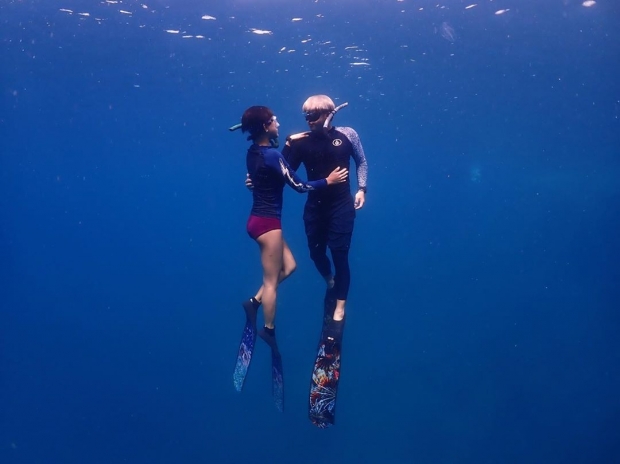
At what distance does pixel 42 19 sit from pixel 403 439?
49.8 feet

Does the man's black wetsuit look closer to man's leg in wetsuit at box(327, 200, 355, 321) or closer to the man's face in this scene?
man's leg in wetsuit at box(327, 200, 355, 321)

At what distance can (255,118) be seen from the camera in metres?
5.21

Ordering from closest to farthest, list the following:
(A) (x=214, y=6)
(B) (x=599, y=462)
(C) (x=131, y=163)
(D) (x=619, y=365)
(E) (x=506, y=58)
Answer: (A) (x=214, y=6)
(B) (x=599, y=462)
(E) (x=506, y=58)
(D) (x=619, y=365)
(C) (x=131, y=163)

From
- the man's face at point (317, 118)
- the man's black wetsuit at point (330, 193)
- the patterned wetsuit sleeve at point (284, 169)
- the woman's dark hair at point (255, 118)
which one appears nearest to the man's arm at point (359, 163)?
the man's black wetsuit at point (330, 193)

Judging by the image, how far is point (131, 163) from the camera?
21250 mm

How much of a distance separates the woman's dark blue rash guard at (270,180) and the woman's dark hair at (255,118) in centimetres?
22

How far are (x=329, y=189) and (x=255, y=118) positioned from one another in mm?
1283

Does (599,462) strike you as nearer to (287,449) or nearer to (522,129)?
(287,449)

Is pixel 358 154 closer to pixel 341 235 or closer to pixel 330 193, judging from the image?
pixel 330 193

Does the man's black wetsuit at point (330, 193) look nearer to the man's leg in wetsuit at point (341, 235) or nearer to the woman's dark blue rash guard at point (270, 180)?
the man's leg in wetsuit at point (341, 235)

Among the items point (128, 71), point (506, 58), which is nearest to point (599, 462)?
point (506, 58)

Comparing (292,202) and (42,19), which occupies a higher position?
(42,19)

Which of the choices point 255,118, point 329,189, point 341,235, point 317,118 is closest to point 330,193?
point 329,189

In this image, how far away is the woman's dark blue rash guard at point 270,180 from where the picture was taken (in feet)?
17.1
